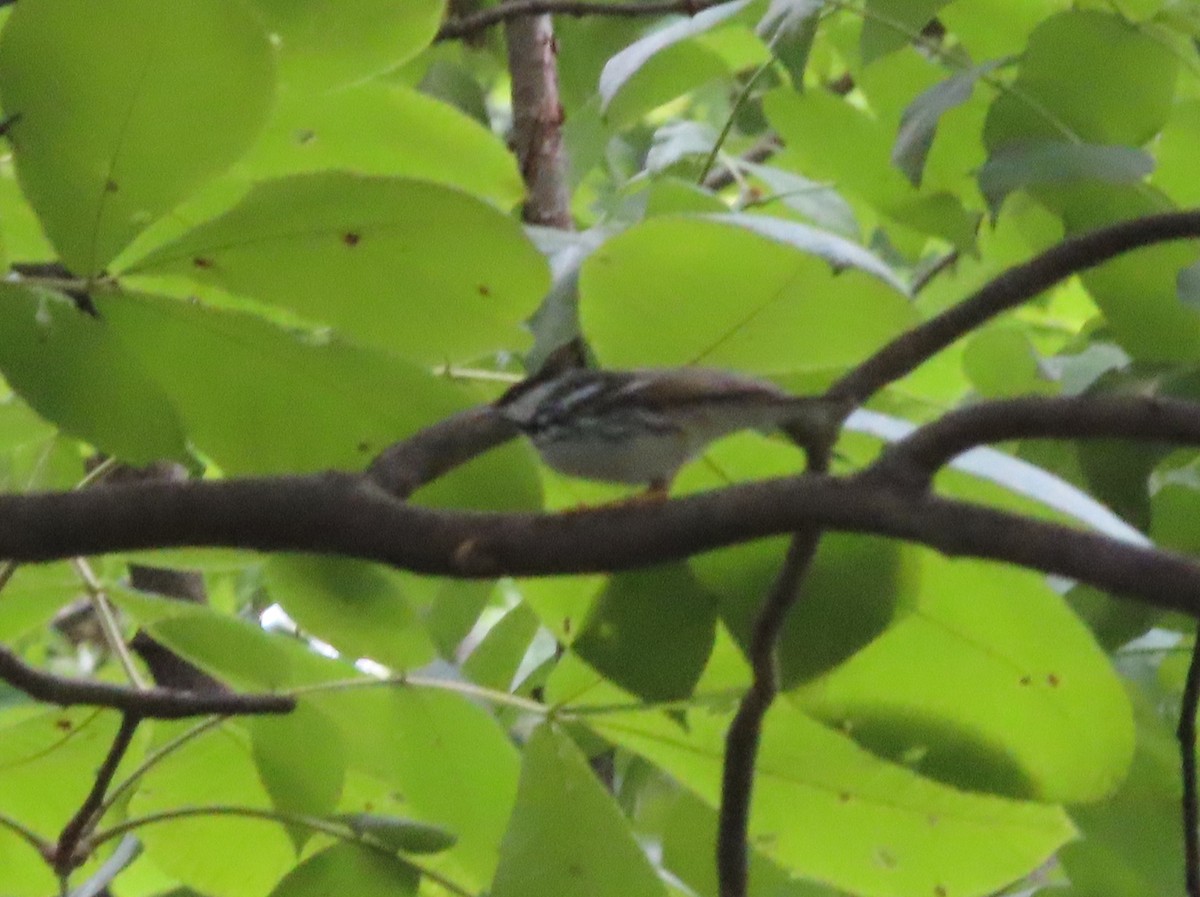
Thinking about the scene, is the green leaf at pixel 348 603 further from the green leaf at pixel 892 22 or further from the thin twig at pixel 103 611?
the green leaf at pixel 892 22

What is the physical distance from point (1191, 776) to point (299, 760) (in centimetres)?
57

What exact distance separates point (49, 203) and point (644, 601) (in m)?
0.39

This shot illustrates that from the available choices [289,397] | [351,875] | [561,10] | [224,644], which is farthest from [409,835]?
[561,10]

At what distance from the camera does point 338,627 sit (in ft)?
2.79

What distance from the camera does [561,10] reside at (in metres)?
1.29

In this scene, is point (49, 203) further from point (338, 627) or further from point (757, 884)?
point (757, 884)

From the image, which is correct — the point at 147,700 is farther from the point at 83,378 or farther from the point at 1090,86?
the point at 1090,86

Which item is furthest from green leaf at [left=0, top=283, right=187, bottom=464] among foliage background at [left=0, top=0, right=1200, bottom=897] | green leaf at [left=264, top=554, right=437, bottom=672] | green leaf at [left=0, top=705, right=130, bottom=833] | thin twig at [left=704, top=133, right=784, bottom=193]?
thin twig at [left=704, top=133, right=784, bottom=193]

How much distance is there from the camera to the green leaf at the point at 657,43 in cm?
94

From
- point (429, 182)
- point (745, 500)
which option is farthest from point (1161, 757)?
point (429, 182)

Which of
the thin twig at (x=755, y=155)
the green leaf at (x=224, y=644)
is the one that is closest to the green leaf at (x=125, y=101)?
the green leaf at (x=224, y=644)

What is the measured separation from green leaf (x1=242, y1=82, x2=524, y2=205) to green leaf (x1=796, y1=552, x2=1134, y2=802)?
430 millimetres

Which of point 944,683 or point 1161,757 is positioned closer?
point 944,683

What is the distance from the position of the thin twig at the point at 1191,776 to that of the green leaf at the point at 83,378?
620mm
